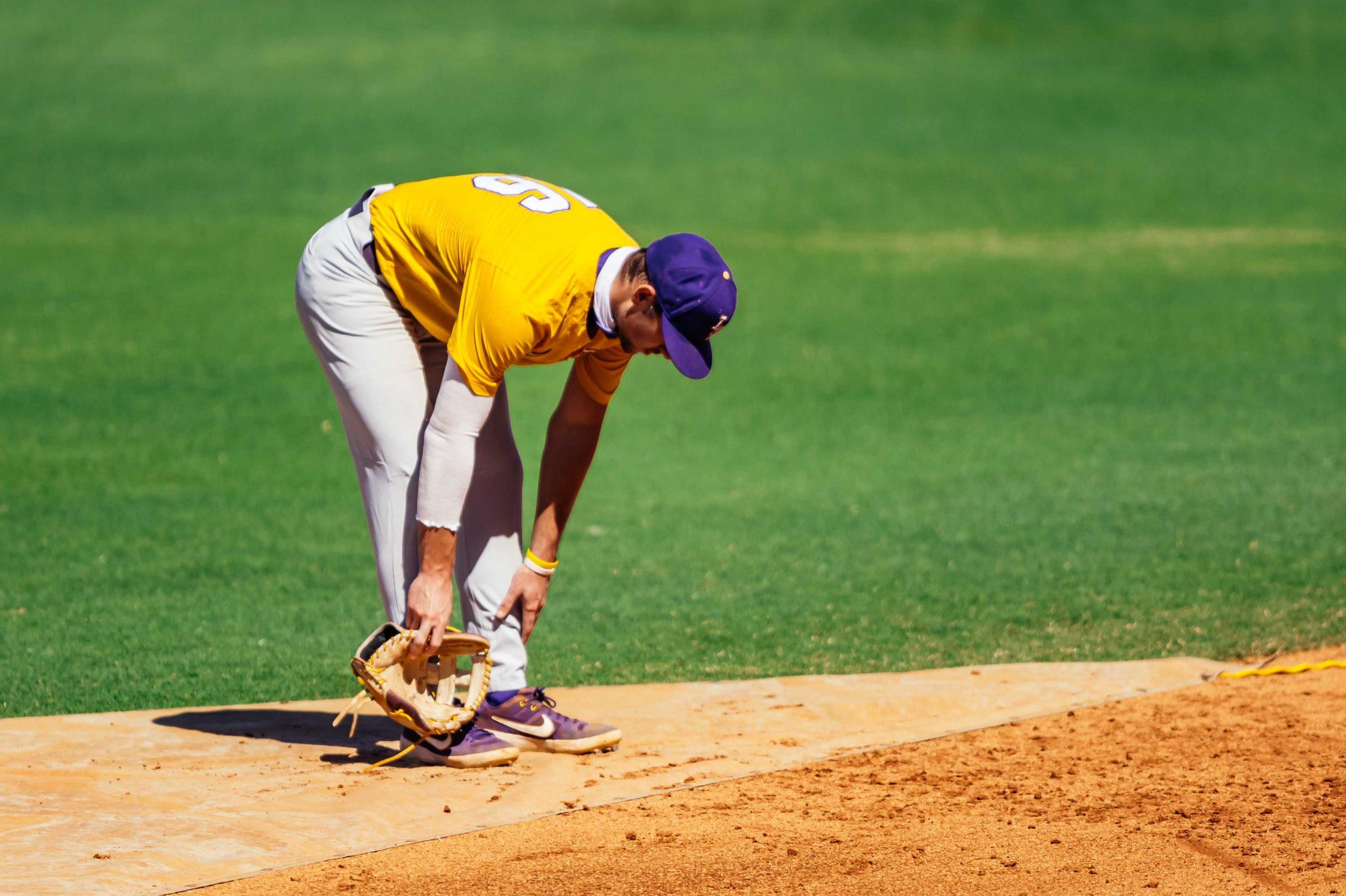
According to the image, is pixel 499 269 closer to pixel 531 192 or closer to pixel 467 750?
pixel 531 192

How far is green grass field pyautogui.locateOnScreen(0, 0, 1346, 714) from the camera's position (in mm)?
6527

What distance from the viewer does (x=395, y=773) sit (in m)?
4.57

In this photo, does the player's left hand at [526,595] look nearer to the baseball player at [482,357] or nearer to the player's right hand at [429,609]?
the baseball player at [482,357]

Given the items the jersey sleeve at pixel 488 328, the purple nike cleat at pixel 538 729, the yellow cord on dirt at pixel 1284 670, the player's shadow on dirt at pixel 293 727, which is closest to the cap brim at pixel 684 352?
the jersey sleeve at pixel 488 328

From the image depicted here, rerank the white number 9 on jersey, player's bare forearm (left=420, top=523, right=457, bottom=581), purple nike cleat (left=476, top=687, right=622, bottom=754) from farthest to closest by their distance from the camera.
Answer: purple nike cleat (left=476, top=687, right=622, bottom=754) < the white number 9 on jersey < player's bare forearm (left=420, top=523, right=457, bottom=581)

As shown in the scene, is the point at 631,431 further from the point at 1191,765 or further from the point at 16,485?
the point at 1191,765

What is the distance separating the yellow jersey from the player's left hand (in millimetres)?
615

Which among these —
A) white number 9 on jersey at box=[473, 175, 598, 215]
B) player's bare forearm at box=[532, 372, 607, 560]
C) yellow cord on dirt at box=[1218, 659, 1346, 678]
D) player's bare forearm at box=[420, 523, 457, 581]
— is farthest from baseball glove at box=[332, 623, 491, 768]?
yellow cord on dirt at box=[1218, 659, 1346, 678]

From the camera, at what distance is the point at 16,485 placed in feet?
27.9

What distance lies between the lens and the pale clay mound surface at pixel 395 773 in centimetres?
382

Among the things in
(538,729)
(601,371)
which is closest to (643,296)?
(601,371)

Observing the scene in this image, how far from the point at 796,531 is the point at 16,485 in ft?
A: 15.0

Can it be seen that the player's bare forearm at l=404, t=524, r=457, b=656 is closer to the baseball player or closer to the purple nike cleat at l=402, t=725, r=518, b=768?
the baseball player

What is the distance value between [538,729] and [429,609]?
0.77 metres
